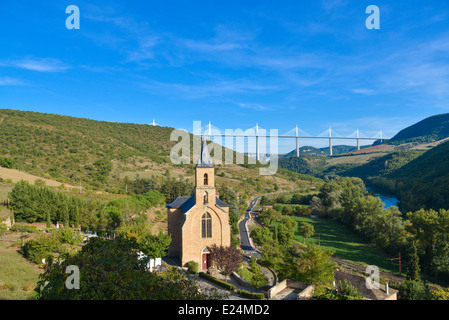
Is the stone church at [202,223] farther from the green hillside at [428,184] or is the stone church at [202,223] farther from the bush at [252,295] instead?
the green hillside at [428,184]

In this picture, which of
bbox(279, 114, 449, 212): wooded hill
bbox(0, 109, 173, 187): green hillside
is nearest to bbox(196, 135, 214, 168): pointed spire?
bbox(0, 109, 173, 187): green hillside

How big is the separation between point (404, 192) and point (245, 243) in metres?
56.2

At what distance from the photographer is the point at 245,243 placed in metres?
44.8

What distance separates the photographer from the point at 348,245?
4856 cm

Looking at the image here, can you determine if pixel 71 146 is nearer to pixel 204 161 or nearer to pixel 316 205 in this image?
pixel 204 161

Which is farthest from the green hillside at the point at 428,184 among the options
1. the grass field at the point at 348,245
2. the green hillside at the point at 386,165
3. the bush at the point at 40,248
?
the bush at the point at 40,248

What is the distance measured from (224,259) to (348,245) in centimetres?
3284

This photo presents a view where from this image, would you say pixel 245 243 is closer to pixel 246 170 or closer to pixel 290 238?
pixel 290 238

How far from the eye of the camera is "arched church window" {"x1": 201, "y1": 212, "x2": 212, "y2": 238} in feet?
87.2

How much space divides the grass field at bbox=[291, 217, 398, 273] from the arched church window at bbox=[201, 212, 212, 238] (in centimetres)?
2517

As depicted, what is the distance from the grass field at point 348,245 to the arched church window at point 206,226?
82.6 feet

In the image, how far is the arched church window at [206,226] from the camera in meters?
26.6
